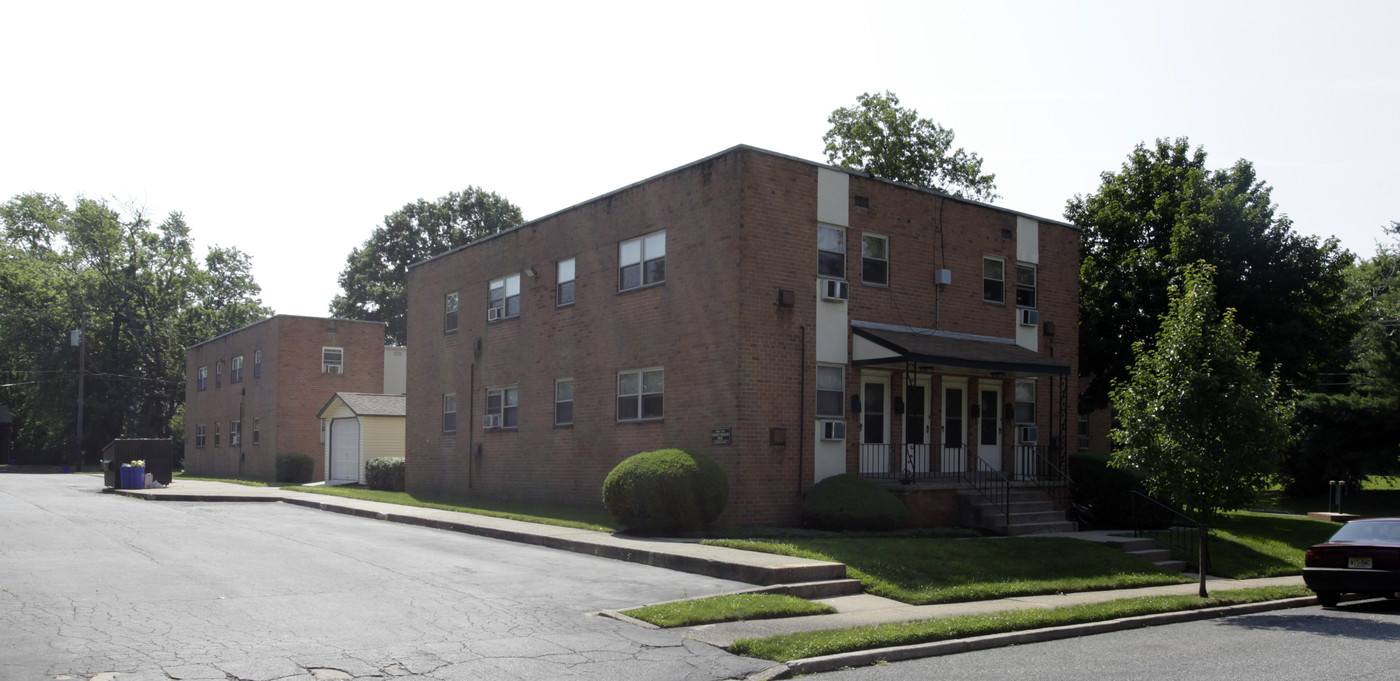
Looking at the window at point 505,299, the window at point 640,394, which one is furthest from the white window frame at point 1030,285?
the window at point 505,299

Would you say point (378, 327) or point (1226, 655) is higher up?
point (378, 327)

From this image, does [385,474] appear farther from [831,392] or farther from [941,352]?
[941,352]

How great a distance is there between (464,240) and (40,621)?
61169 millimetres

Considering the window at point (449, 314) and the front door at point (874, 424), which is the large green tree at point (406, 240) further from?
the front door at point (874, 424)

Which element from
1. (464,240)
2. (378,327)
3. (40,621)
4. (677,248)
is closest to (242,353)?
(378,327)

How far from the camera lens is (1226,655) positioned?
9938 mm

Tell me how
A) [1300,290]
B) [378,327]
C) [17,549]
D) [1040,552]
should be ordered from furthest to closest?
[378,327]
[1300,290]
[1040,552]
[17,549]

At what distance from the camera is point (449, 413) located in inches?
1129

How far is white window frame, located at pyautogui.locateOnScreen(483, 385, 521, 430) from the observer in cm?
2561

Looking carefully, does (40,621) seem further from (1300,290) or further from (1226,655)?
(1300,290)

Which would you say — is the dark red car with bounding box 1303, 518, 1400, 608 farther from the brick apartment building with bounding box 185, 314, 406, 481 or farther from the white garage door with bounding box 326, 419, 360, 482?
the brick apartment building with bounding box 185, 314, 406, 481

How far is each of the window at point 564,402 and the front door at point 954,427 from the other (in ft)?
26.6

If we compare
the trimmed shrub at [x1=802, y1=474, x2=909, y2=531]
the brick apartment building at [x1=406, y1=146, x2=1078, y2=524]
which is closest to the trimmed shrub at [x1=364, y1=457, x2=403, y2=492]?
the brick apartment building at [x1=406, y1=146, x2=1078, y2=524]

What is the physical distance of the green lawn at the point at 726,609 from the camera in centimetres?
1052
